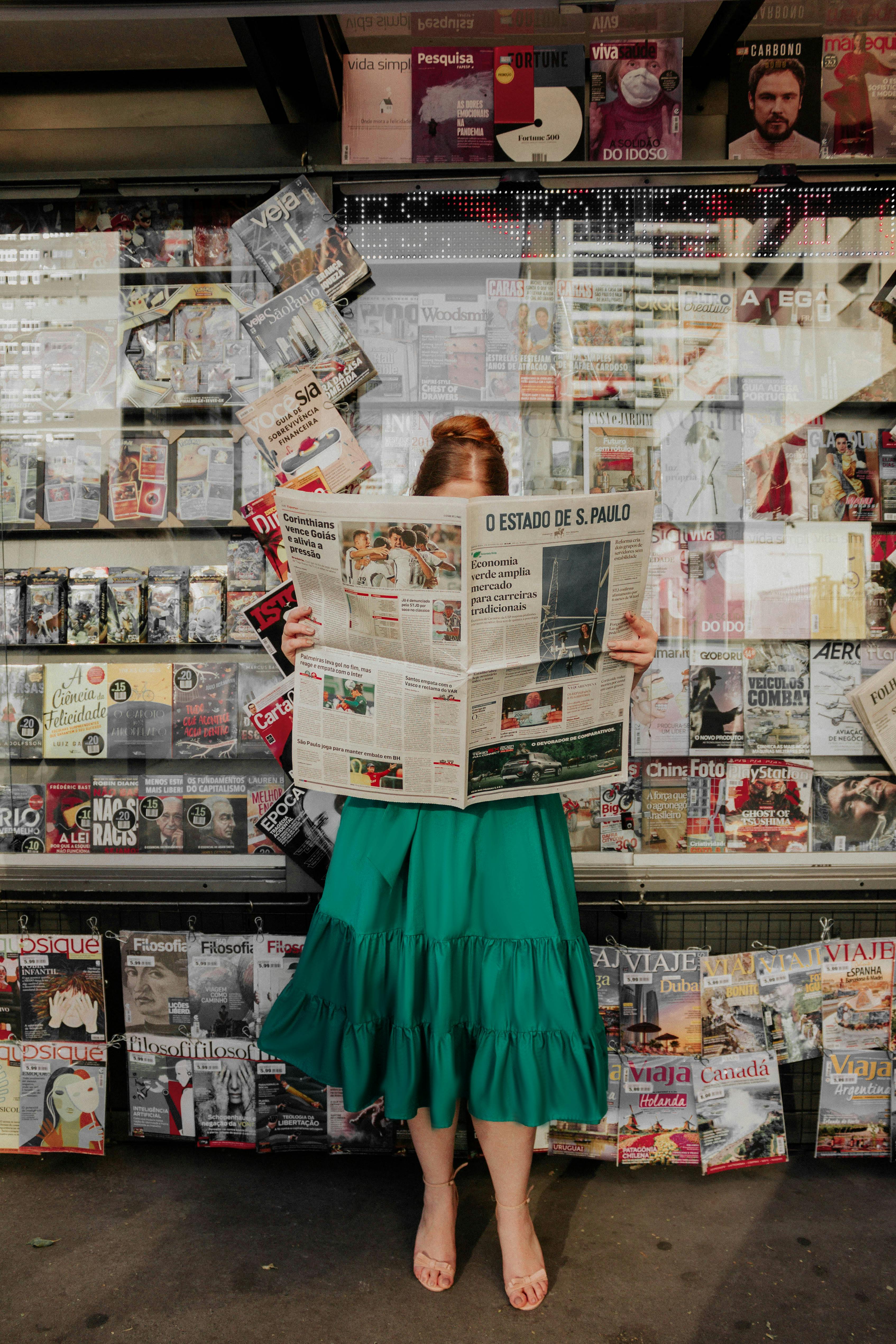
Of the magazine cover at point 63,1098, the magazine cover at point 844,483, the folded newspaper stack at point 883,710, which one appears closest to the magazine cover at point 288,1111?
the magazine cover at point 63,1098

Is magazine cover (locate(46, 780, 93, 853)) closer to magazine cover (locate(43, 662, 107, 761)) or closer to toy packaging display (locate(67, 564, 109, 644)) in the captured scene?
magazine cover (locate(43, 662, 107, 761))

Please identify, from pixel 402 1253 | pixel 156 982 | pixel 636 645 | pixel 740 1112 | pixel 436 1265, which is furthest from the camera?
pixel 156 982

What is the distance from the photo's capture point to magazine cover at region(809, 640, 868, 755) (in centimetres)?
224

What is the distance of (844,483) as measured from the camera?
222 centimetres

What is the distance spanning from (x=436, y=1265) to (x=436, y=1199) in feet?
0.42

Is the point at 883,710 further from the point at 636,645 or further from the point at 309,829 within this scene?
the point at 309,829

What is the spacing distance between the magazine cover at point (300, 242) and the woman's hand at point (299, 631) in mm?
1035

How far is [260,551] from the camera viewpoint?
2.26 meters

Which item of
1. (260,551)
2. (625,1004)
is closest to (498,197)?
(260,551)

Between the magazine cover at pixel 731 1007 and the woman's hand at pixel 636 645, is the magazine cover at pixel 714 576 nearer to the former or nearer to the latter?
the woman's hand at pixel 636 645

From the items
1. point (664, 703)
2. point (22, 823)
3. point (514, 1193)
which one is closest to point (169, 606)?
point (22, 823)

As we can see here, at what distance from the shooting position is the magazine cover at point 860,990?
2113 mm

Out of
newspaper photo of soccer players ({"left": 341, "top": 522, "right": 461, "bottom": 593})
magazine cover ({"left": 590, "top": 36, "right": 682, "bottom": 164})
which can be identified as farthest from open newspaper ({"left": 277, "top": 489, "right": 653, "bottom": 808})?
magazine cover ({"left": 590, "top": 36, "right": 682, "bottom": 164})

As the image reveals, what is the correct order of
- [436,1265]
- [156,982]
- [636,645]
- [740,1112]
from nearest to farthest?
[636,645]
[436,1265]
[740,1112]
[156,982]
